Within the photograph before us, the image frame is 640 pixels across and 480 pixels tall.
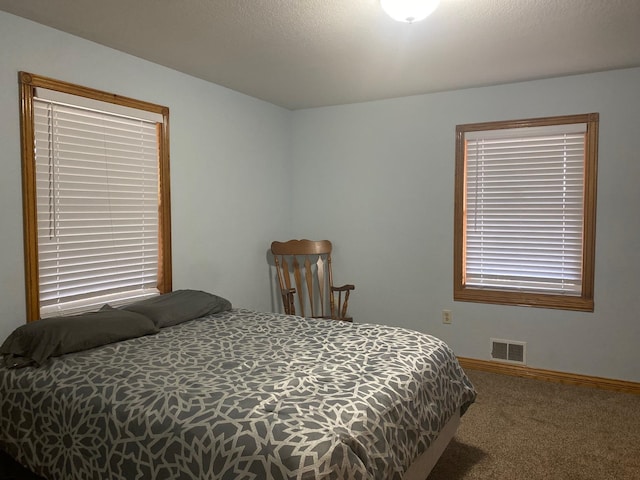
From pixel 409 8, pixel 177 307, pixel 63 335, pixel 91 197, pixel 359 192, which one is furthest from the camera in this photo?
pixel 359 192

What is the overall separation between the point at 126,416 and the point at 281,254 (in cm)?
266

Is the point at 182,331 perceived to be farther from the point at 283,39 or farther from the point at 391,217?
the point at 391,217

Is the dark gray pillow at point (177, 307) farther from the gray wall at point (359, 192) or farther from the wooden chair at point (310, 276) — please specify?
the wooden chair at point (310, 276)

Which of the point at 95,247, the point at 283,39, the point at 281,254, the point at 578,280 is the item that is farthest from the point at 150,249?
the point at 578,280

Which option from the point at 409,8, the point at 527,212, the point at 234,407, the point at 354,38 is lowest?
the point at 234,407

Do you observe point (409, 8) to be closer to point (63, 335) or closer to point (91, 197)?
point (91, 197)

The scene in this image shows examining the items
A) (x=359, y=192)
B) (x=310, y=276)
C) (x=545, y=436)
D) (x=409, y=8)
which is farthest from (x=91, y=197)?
(x=545, y=436)

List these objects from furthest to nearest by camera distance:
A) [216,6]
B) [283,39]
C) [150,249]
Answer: [150,249] → [283,39] → [216,6]

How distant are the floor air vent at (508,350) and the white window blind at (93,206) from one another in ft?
9.25

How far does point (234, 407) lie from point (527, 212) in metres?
3.05

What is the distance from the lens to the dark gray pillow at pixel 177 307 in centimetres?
291

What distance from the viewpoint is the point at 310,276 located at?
14.1 ft

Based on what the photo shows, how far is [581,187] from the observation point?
3.63 metres

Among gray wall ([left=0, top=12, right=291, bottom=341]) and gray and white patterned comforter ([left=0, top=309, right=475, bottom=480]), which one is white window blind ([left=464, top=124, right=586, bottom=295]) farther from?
gray wall ([left=0, top=12, right=291, bottom=341])
